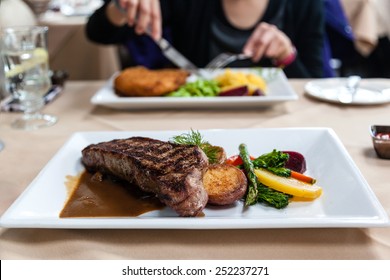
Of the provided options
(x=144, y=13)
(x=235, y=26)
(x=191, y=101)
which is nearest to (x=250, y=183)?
(x=191, y=101)

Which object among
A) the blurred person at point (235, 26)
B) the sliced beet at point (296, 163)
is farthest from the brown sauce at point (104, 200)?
the blurred person at point (235, 26)

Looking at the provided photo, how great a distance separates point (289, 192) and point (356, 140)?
0.45 metres

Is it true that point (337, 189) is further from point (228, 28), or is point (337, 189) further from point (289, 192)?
point (228, 28)

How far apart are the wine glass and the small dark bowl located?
90 cm

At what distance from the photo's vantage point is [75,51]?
3211 millimetres

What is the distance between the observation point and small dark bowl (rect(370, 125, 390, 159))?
1.07 m

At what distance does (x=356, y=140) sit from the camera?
1221mm

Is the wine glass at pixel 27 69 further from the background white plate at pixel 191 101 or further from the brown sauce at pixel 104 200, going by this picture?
the brown sauce at pixel 104 200

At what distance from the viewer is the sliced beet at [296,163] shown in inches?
38.7

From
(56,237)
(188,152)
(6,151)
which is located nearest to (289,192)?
(188,152)

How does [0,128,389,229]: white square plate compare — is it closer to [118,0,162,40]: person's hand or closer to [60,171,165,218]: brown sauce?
[60,171,165,218]: brown sauce

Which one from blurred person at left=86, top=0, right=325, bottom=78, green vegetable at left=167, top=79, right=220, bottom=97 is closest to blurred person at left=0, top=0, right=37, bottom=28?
blurred person at left=86, top=0, right=325, bottom=78

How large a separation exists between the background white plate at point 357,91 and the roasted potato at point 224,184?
2.46ft

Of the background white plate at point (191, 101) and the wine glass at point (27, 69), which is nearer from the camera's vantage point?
the wine glass at point (27, 69)
